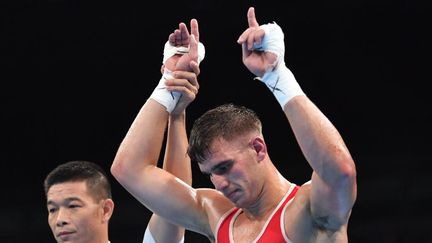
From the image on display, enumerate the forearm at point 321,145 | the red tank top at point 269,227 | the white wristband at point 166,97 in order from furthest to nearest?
the white wristband at point 166,97 → the red tank top at point 269,227 → the forearm at point 321,145

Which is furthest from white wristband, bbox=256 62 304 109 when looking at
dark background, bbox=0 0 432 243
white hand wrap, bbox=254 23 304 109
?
dark background, bbox=0 0 432 243

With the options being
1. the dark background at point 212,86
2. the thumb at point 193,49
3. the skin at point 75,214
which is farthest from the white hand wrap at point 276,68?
the dark background at point 212,86

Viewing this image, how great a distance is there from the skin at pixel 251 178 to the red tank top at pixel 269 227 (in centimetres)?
2

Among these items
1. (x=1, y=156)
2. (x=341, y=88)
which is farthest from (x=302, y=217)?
(x=1, y=156)

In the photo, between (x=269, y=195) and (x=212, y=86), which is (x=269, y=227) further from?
(x=212, y=86)

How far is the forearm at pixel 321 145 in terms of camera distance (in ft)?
8.19

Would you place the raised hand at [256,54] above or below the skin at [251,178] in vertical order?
above

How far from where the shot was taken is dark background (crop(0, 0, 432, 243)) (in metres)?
7.34

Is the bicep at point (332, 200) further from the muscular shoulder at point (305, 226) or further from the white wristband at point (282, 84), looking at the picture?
the white wristband at point (282, 84)

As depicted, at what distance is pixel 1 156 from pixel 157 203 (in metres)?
5.29

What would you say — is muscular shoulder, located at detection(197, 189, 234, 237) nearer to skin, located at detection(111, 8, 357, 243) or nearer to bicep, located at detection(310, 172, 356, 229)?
skin, located at detection(111, 8, 357, 243)

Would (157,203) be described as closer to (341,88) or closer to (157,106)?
(157,106)

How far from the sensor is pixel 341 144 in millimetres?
2537

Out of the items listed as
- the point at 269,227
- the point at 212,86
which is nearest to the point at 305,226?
the point at 269,227
